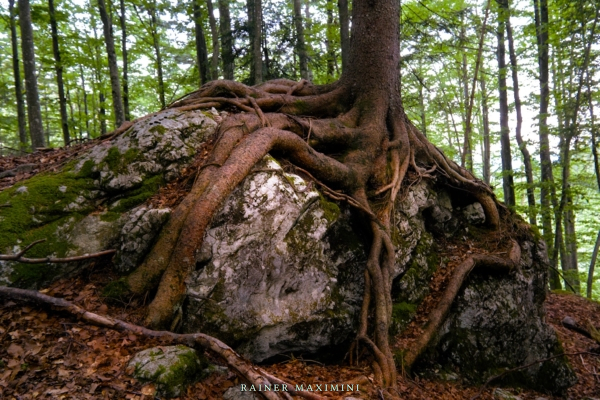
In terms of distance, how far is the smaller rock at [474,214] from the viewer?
22.5 ft

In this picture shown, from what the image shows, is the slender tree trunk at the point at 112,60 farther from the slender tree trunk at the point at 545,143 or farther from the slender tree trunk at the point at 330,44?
the slender tree trunk at the point at 545,143

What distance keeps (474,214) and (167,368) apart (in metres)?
6.40

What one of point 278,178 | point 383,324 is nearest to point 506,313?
point 383,324

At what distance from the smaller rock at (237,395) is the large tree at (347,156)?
3.18 ft

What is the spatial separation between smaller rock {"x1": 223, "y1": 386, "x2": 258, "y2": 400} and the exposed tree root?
984 millimetres

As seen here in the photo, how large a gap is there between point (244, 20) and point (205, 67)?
2144 mm

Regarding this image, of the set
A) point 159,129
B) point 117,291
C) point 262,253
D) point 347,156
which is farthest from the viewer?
point 347,156

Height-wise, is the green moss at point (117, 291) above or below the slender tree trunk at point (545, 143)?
below

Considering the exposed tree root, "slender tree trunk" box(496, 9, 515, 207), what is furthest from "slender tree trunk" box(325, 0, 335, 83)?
the exposed tree root

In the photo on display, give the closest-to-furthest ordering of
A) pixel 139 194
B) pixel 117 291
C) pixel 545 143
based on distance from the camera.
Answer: pixel 117 291 < pixel 139 194 < pixel 545 143

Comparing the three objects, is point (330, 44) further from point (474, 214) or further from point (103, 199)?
point (103, 199)

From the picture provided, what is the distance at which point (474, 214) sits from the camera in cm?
689

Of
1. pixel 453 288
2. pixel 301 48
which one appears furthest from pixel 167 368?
pixel 301 48

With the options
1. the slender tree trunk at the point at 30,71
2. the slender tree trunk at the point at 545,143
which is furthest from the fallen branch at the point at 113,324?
the slender tree trunk at the point at 545,143
